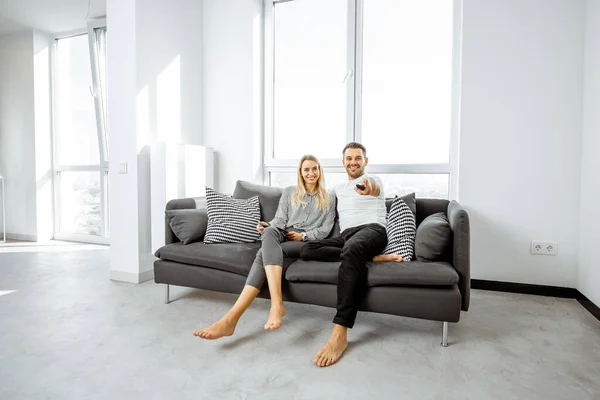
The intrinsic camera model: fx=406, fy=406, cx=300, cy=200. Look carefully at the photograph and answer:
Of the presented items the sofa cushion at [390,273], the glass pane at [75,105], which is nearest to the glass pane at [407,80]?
the sofa cushion at [390,273]

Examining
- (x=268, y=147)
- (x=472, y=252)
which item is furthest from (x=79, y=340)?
(x=472, y=252)

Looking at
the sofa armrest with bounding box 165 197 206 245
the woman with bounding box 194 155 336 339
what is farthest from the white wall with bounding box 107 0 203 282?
the woman with bounding box 194 155 336 339

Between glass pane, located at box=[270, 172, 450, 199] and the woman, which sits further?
glass pane, located at box=[270, 172, 450, 199]

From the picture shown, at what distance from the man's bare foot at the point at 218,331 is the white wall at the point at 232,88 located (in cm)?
214

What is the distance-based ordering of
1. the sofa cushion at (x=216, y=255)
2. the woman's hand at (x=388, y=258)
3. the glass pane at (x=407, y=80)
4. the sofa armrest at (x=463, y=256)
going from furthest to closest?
the glass pane at (x=407, y=80)
the sofa cushion at (x=216, y=255)
the woman's hand at (x=388, y=258)
the sofa armrest at (x=463, y=256)

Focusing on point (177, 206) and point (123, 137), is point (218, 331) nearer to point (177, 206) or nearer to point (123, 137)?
point (177, 206)

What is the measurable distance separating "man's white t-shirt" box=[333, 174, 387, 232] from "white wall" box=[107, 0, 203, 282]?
1773mm

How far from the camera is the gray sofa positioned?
2.16 metres

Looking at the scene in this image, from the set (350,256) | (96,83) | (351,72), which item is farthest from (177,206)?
(96,83)

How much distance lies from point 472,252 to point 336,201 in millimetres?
1259

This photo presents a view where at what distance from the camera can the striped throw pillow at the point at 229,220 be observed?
2.94 metres

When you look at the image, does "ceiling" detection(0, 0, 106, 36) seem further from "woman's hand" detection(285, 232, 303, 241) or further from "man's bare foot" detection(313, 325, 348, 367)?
"man's bare foot" detection(313, 325, 348, 367)

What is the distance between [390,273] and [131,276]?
2.31 m

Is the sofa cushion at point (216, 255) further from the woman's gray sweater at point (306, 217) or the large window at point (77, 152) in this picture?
the large window at point (77, 152)
